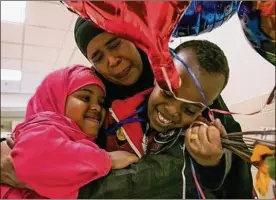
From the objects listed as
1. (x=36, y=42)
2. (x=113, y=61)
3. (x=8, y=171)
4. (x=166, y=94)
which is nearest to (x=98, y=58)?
(x=113, y=61)

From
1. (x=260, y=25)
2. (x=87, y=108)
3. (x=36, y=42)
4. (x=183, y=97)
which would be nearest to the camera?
(x=260, y=25)

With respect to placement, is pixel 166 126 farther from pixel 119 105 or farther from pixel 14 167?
pixel 14 167

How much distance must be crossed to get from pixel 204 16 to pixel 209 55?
86 mm

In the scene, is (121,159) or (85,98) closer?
(121,159)

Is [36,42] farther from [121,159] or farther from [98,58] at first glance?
[121,159]

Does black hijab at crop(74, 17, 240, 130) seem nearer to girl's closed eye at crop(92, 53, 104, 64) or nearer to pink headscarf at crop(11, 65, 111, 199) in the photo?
girl's closed eye at crop(92, 53, 104, 64)

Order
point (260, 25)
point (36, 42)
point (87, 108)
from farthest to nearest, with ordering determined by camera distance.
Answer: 1. point (36, 42)
2. point (87, 108)
3. point (260, 25)

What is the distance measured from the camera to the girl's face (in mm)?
671

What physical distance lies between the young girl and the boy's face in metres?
0.11

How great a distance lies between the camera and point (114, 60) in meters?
0.70

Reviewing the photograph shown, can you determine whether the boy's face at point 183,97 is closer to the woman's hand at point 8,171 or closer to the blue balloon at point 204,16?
the blue balloon at point 204,16

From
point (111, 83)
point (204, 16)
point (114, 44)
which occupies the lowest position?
point (111, 83)

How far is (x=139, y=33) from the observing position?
48cm

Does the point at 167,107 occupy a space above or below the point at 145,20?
below
